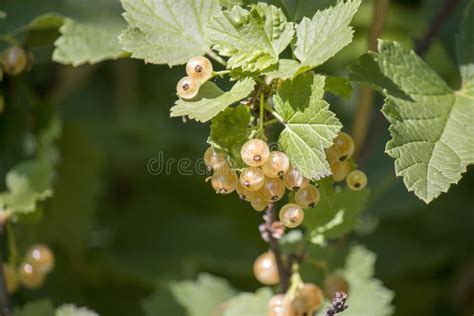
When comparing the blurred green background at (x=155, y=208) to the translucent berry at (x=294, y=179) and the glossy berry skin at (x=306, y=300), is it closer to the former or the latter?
the glossy berry skin at (x=306, y=300)

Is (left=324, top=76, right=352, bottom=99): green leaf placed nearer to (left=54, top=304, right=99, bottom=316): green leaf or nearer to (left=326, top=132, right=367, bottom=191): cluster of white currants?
(left=326, top=132, right=367, bottom=191): cluster of white currants

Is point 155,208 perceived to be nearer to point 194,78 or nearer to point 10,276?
point 10,276

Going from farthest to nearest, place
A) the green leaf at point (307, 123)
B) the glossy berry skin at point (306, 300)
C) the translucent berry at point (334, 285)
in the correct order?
the translucent berry at point (334, 285) < the glossy berry skin at point (306, 300) < the green leaf at point (307, 123)

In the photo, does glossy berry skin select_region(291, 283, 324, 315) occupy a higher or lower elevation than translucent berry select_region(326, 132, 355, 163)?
lower

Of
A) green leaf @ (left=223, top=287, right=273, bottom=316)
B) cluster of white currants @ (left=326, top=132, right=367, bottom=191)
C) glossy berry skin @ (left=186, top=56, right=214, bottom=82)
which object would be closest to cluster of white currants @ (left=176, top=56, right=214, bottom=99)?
glossy berry skin @ (left=186, top=56, right=214, bottom=82)

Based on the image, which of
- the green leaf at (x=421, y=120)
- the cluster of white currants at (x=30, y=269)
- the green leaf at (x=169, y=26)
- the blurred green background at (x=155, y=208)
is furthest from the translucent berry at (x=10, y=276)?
the green leaf at (x=421, y=120)

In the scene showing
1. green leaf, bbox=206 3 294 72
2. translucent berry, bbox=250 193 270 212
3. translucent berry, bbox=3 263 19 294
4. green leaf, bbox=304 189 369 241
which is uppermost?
green leaf, bbox=206 3 294 72

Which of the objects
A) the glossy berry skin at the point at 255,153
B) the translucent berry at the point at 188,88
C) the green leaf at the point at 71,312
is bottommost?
the glossy berry skin at the point at 255,153
